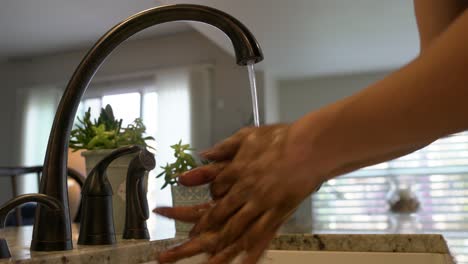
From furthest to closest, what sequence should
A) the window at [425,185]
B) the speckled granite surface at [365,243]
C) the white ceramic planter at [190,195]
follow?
the window at [425,185], the white ceramic planter at [190,195], the speckled granite surface at [365,243]

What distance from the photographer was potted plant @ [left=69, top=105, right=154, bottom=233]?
0.84 meters

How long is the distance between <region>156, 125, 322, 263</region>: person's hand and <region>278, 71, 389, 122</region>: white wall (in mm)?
4229

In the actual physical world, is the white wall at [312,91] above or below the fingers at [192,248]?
above

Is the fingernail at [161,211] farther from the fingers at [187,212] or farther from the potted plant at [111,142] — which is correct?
the potted plant at [111,142]

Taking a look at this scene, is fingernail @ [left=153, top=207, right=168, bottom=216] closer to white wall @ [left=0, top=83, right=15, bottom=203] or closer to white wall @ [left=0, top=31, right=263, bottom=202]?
white wall @ [left=0, top=31, right=263, bottom=202]

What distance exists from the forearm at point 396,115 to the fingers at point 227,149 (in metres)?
0.04

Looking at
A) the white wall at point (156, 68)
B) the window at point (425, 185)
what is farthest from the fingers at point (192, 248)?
the window at point (425, 185)

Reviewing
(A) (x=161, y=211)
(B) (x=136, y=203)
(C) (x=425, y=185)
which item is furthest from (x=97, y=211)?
(C) (x=425, y=185)

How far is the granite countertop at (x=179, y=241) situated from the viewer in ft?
1.77

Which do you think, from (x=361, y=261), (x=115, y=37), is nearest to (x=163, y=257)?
(x=115, y=37)

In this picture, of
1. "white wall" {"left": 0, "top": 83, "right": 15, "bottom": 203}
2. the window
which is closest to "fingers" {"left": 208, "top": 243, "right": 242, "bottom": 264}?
the window

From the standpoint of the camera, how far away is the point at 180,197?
100cm

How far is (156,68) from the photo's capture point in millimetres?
4320

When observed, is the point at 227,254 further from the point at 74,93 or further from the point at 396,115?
the point at 74,93
